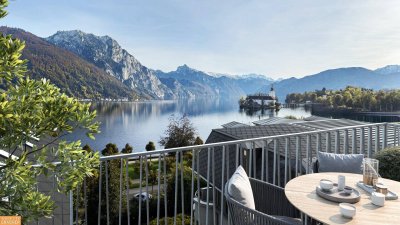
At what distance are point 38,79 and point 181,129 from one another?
111ft

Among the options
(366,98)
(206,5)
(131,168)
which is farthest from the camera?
(366,98)

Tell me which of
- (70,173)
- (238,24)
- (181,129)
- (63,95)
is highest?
(238,24)

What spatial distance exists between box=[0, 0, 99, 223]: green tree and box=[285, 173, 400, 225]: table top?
1563 mm

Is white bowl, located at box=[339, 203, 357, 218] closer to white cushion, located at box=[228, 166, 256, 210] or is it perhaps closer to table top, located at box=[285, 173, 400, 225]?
table top, located at box=[285, 173, 400, 225]

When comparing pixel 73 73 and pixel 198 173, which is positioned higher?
pixel 73 73

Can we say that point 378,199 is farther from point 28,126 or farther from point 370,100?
point 370,100

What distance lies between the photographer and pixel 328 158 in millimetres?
3252

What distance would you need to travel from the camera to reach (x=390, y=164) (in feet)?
12.0

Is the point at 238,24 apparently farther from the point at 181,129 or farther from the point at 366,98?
the point at 366,98

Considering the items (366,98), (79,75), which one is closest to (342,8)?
(366,98)

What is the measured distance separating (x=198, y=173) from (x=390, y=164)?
263 cm

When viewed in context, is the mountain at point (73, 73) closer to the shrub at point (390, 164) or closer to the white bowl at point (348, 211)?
the shrub at point (390, 164)

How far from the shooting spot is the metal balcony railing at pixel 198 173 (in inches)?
107

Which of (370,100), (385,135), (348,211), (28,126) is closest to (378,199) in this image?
(348,211)
